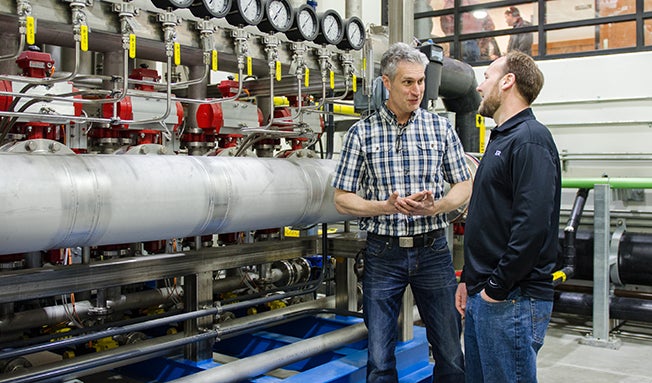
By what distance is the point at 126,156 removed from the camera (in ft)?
7.09

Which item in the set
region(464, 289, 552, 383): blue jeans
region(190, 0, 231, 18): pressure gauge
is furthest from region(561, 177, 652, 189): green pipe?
region(190, 0, 231, 18): pressure gauge

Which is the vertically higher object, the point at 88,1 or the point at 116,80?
the point at 88,1

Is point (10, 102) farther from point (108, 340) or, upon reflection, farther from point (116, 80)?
point (108, 340)

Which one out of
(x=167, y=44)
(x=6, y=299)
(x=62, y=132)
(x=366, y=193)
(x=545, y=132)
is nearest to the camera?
(x=545, y=132)

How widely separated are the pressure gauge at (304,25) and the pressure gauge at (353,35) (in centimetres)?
22

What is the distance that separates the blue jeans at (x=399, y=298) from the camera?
240cm

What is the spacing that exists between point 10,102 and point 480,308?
72.3 inches

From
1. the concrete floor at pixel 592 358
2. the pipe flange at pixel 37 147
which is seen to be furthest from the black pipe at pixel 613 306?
the pipe flange at pixel 37 147

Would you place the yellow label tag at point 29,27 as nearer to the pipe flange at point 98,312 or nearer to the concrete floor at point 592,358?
the pipe flange at point 98,312

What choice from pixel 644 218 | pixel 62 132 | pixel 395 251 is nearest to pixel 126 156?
pixel 62 132

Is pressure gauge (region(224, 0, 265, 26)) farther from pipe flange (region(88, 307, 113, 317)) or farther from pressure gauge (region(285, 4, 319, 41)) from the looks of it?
pipe flange (region(88, 307, 113, 317))

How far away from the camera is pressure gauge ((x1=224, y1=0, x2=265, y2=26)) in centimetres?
245

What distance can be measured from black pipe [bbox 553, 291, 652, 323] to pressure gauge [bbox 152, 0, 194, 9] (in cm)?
379

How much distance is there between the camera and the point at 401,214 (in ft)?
7.74
